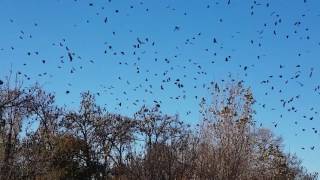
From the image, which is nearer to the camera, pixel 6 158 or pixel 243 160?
pixel 243 160

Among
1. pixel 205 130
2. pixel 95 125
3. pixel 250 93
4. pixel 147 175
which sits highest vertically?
pixel 95 125

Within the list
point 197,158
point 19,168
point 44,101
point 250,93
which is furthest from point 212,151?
point 44,101

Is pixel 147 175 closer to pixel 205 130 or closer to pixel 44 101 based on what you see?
pixel 205 130

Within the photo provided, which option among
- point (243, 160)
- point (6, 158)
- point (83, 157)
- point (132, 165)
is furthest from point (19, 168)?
point (83, 157)

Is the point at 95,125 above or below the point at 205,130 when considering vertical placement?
above

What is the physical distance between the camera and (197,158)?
19.7m

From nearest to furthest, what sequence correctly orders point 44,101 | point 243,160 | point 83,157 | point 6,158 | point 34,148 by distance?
point 243,160 < point 6,158 < point 34,148 < point 44,101 < point 83,157

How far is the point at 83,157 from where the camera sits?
1735 inches

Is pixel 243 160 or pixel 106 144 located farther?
pixel 106 144

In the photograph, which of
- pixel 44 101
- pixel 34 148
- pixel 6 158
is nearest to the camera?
pixel 6 158

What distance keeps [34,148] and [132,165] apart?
4184 millimetres

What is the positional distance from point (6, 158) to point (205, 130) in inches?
281

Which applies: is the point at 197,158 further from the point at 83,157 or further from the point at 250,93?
the point at 83,157

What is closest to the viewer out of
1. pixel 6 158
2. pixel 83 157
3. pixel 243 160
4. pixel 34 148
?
pixel 243 160
